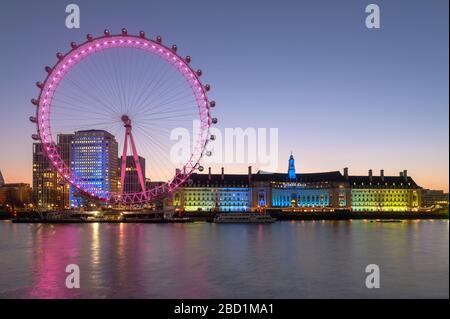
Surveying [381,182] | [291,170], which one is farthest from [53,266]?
[381,182]

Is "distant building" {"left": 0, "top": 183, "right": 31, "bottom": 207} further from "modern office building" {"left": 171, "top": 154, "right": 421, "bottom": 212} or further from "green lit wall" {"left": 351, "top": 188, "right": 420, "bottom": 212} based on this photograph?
"green lit wall" {"left": 351, "top": 188, "right": 420, "bottom": 212}

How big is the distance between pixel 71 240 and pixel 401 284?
2254 cm

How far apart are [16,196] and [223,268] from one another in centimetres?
9950

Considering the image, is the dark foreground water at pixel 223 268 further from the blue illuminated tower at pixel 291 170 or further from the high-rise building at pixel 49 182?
the high-rise building at pixel 49 182

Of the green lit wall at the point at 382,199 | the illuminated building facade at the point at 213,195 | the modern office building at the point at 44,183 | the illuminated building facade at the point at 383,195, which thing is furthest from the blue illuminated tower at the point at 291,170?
the modern office building at the point at 44,183

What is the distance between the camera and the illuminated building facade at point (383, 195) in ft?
302

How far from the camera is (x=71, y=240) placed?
1389 inches

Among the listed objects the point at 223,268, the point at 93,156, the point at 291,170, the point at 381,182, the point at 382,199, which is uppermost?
the point at 93,156

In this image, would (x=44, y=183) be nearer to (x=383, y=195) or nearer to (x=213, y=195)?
(x=213, y=195)

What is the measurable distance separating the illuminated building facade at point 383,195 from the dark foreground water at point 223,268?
57598 mm

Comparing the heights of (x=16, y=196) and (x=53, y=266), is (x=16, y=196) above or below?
above

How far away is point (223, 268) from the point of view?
22.7 meters
